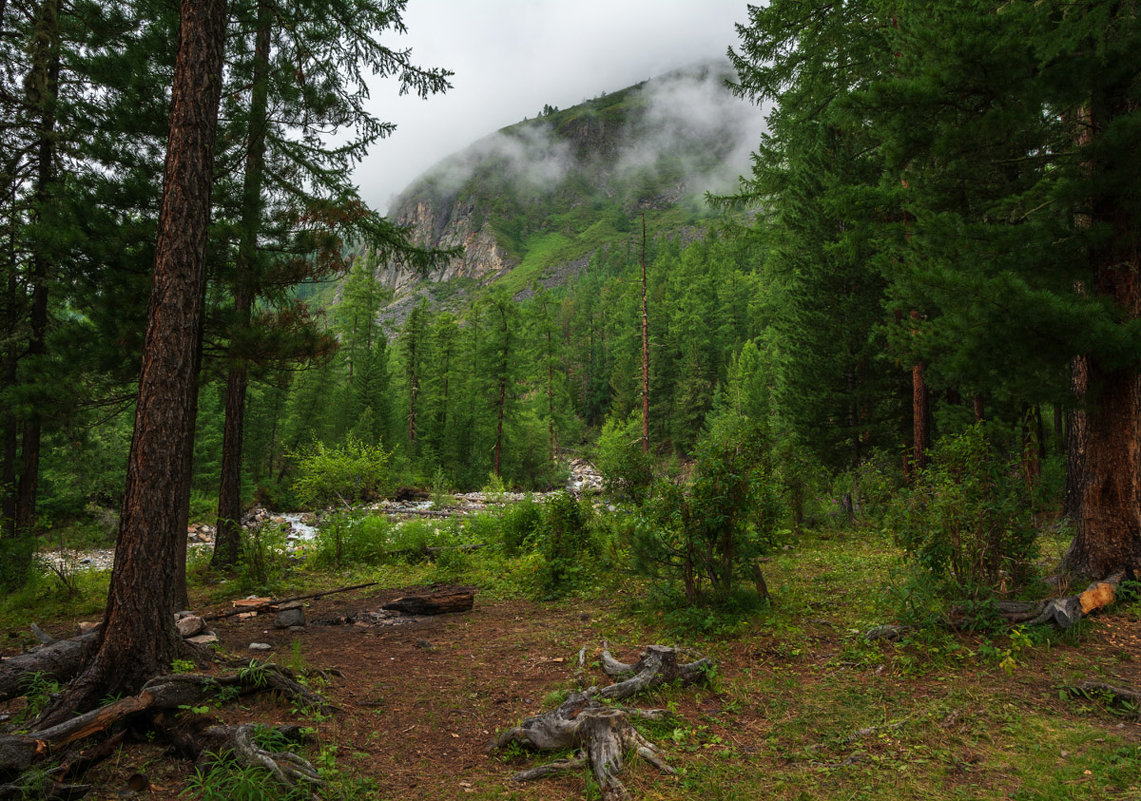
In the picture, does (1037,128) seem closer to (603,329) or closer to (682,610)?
(682,610)

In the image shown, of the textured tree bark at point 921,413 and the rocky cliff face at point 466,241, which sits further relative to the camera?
the rocky cliff face at point 466,241

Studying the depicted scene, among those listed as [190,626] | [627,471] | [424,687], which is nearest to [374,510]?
[190,626]

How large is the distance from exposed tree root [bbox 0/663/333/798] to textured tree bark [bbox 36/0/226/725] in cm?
34

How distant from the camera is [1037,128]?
6.30 m

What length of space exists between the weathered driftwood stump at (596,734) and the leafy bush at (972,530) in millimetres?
3001

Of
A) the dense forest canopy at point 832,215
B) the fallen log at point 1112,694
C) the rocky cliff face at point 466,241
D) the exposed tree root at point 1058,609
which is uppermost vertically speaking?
the rocky cliff face at point 466,241

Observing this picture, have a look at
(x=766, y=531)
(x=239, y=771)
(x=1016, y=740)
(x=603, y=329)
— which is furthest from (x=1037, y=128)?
(x=603, y=329)

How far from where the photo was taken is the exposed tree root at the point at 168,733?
284 centimetres

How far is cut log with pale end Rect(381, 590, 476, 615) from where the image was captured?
7.42 m

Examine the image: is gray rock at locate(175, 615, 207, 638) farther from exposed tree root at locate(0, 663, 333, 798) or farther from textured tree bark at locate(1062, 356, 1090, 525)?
textured tree bark at locate(1062, 356, 1090, 525)

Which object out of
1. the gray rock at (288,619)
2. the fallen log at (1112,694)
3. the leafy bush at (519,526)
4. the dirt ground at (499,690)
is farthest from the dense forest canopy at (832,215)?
the leafy bush at (519,526)

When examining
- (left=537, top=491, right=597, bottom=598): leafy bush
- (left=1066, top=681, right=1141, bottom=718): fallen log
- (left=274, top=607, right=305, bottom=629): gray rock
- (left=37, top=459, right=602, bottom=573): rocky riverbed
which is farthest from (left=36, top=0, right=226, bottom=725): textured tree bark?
(left=37, top=459, right=602, bottom=573): rocky riverbed

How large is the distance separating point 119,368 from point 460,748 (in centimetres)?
687

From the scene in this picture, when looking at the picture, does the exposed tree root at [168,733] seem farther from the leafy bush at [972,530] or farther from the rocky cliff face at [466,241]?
the rocky cliff face at [466,241]
